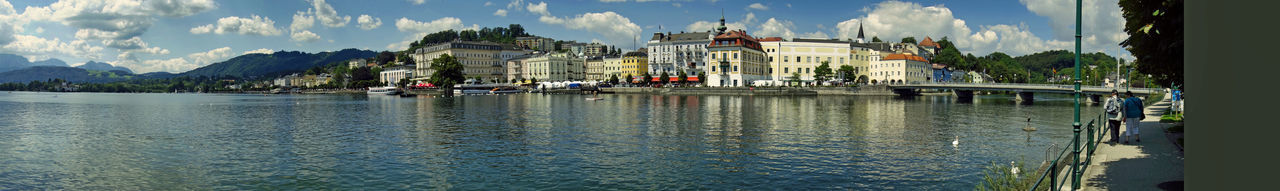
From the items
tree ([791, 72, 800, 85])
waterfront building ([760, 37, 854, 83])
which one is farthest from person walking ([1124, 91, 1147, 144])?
waterfront building ([760, 37, 854, 83])

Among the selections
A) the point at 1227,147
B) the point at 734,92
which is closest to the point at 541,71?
the point at 734,92

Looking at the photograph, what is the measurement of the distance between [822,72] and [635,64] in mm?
43502

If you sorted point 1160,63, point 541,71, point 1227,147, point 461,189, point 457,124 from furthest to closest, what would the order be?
point 541,71
point 457,124
point 461,189
point 1160,63
point 1227,147

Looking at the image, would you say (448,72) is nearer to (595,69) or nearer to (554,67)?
(554,67)

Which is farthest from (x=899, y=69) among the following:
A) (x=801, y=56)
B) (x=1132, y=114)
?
(x=1132, y=114)

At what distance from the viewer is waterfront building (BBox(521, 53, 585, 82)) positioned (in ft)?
567

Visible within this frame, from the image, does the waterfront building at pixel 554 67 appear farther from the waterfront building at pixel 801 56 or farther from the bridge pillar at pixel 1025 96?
A: the bridge pillar at pixel 1025 96

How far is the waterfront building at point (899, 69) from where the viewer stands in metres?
149

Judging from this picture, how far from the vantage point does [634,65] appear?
160 meters

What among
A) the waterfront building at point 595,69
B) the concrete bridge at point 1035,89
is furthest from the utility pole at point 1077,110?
the waterfront building at point 595,69

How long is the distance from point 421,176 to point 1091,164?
54.4ft

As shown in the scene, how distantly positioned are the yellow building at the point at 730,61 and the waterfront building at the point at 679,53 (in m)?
5.14

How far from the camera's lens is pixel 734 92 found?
118188mm

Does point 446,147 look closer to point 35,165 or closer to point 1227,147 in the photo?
point 35,165
